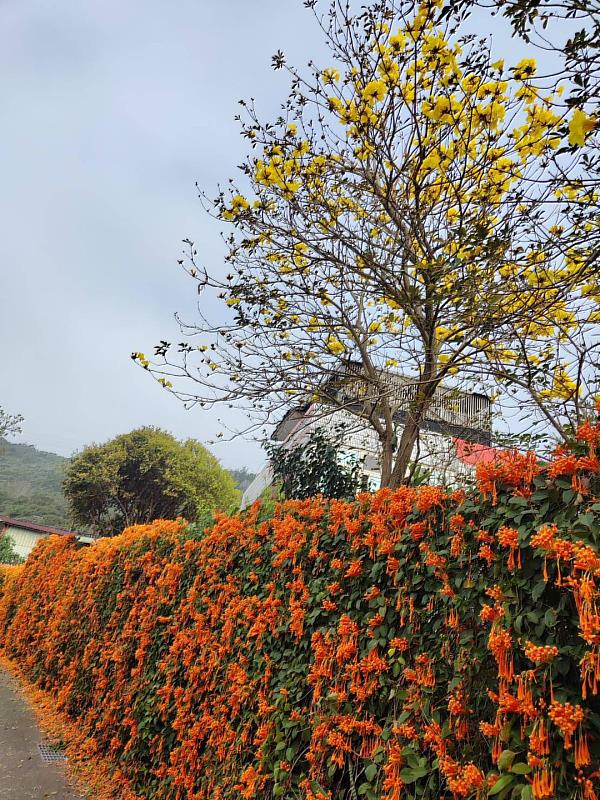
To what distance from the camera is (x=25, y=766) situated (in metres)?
4.56

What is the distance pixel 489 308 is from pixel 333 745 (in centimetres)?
245

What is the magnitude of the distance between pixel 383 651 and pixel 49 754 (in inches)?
172

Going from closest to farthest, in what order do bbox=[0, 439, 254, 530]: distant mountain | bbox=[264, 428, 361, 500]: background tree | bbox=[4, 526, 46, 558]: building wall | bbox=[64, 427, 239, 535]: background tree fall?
bbox=[264, 428, 361, 500]: background tree → bbox=[64, 427, 239, 535]: background tree → bbox=[4, 526, 46, 558]: building wall → bbox=[0, 439, 254, 530]: distant mountain

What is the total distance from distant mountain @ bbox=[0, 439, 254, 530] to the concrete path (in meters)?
23.8

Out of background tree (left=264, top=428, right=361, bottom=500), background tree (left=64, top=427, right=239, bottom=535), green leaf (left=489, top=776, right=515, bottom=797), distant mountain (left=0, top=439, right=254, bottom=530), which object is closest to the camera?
green leaf (left=489, top=776, right=515, bottom=797)

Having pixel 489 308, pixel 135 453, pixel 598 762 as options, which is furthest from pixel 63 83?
pixel 135 453

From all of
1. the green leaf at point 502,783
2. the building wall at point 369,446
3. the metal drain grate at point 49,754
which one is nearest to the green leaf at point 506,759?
the green leaf at point 502,783

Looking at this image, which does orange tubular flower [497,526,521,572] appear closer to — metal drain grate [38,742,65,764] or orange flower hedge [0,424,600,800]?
orange flower hedge [0,424,600,800]

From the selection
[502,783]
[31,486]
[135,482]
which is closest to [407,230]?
[502,783]

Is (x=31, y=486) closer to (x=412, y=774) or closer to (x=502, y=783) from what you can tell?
(x=412, y=774)

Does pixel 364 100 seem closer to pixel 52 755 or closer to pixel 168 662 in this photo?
pixel 168 662

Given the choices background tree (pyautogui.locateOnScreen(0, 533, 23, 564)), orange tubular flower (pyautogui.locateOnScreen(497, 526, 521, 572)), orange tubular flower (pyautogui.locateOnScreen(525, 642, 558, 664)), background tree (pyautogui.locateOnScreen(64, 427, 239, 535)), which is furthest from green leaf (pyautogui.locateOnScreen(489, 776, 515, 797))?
background tree (pyautogui.locateOnScreen(0, 533, 23, 564))

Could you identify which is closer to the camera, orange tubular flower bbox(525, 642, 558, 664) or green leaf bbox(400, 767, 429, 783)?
orange tubular flower bbox(525, 642, 558, 664)

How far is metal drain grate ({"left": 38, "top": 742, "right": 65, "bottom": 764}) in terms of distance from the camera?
479cm
